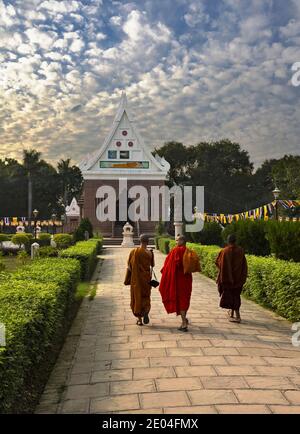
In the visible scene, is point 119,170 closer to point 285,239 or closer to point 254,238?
point 254,238

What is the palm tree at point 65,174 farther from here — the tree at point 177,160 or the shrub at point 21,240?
the shrub at point 21,240

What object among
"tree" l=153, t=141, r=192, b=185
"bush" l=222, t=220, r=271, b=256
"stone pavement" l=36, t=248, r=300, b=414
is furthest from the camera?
"tree" l=153, t=141, r=192, b=185

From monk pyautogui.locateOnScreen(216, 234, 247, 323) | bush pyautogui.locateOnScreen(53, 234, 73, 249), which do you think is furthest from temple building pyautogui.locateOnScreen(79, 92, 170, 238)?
monk pyautogui.locateOnScreen(216, 234, 247, 323)

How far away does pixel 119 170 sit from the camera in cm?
3738

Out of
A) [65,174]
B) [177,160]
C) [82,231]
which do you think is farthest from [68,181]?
[82,231]

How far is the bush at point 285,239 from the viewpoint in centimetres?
881

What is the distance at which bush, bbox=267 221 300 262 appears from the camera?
881cm

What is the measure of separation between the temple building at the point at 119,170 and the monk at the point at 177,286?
29513 mm

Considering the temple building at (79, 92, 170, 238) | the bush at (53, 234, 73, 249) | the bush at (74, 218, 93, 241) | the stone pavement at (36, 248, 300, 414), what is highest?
the temple building at (79, 92, 170, 238)

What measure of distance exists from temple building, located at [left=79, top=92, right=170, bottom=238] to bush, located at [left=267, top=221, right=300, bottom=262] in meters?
27.5

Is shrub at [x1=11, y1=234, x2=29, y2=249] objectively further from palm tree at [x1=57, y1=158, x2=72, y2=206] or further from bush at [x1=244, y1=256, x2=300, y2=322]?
palm tree at [x1=57, y1=158, x2=72, y2=206]

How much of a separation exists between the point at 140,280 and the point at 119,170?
1224 inches
